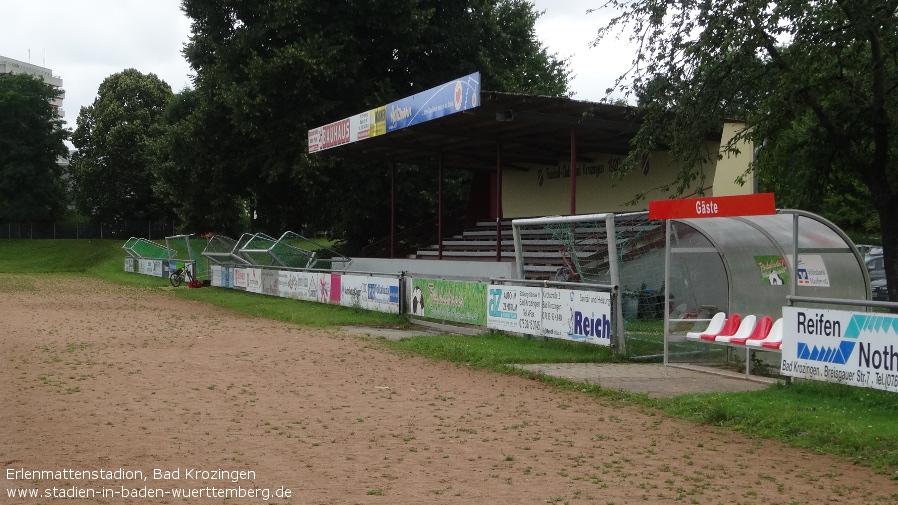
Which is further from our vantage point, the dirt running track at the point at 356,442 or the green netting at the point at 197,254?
the green netting at the point at 197,254

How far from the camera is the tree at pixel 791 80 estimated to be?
15.4 metres

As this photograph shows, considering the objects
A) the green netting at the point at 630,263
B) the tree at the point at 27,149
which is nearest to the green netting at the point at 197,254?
the green netting at the point at 630,263

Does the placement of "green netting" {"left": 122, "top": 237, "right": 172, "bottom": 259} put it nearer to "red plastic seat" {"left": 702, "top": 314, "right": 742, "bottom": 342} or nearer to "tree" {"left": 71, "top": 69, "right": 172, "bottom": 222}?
"tree" {"left": 71, "top": 69, "right": 172, "bottom": 222}

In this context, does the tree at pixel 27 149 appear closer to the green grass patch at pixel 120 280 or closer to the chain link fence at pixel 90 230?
the chain link fence at pixel 90 230

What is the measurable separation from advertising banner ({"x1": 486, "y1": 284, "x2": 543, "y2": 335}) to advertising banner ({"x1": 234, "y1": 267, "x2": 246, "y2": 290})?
758 inches

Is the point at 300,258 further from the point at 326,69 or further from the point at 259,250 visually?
the point at 326,69

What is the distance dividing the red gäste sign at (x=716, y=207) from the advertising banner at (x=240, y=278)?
24691 millimetres

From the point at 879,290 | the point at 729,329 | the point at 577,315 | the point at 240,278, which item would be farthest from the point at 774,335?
the point at 240,278

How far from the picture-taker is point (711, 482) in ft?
25.1

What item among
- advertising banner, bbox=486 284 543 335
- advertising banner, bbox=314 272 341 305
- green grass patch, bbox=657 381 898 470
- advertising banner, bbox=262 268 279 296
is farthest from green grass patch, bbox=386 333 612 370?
advertising banner, bbox=262 268 279 296

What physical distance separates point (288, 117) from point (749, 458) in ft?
99.4

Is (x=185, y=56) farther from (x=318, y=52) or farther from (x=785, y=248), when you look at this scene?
(x=785, y=248)

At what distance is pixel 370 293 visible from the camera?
2550cm

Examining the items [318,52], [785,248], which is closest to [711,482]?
[785,248]
